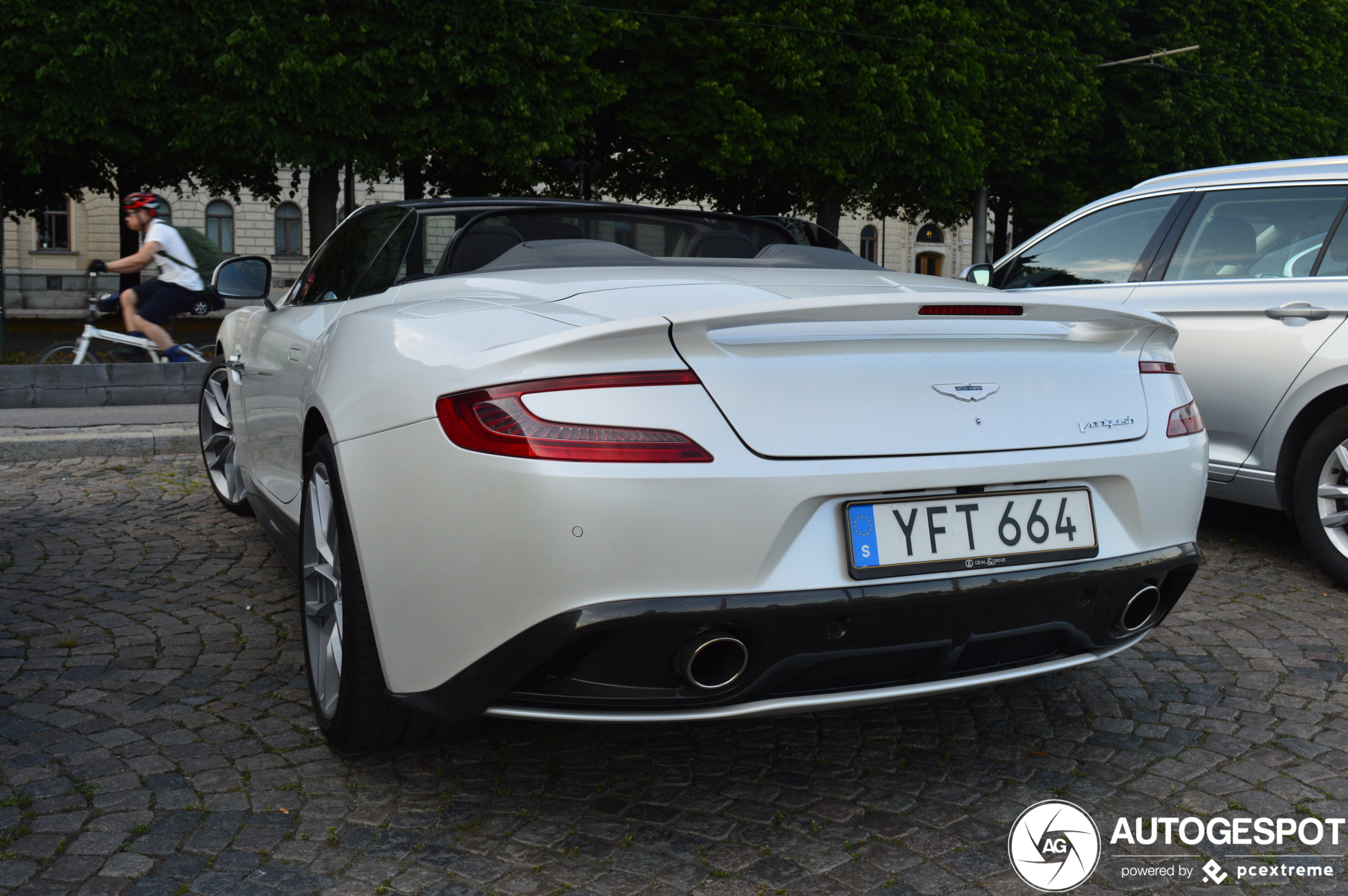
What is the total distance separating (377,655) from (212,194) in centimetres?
2528

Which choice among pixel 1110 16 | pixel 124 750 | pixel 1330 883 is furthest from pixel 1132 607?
pixel 1110 16

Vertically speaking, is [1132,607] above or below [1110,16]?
below

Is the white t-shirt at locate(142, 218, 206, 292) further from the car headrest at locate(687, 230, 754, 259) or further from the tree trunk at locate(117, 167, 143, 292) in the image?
the tree trunk at locate(117, 167, 143, 292)

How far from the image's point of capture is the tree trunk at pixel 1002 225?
3516cm

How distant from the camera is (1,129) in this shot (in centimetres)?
2117

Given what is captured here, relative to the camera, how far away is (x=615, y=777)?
3074mm

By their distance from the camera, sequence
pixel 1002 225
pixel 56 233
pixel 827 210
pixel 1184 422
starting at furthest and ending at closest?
pixel 56 233, pixel 1002 225, pixel 827 210, pixel 1184 422

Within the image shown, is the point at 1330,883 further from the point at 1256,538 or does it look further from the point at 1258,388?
the point at 1256,538

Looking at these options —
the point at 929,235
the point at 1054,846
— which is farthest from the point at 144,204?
the point at 929,235

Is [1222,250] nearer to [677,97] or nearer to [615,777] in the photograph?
[615,777]

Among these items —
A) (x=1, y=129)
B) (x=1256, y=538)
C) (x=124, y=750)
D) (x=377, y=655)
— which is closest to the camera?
(x=377, y=655)

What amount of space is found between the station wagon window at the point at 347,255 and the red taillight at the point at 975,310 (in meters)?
1.95

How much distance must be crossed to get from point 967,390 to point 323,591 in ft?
5.63

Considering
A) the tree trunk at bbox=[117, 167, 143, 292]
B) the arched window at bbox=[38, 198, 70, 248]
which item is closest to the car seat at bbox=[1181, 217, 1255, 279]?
the tree trunk at bbox=[117, 167, 143, 292]
